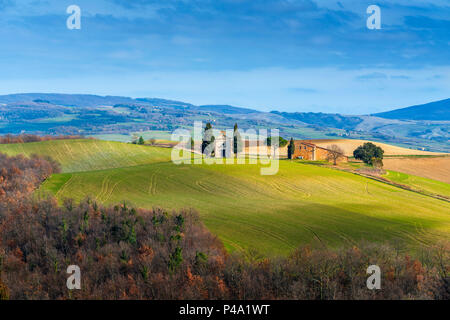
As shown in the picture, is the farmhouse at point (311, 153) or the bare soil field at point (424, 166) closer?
the bare soil field at point (424, 166)

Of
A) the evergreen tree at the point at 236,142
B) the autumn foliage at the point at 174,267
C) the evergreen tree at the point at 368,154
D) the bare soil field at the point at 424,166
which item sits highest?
the evergreen tree at the point at 236,142

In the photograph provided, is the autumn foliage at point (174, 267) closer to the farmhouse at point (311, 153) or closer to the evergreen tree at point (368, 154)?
the farmhouse at point (311, 153)

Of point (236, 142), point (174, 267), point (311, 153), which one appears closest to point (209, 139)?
point (236, 142)

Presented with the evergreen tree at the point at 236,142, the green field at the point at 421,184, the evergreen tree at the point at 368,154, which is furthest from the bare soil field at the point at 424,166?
the evergreen tree at the point at 236,142

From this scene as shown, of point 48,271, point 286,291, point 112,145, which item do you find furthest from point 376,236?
point 112,145

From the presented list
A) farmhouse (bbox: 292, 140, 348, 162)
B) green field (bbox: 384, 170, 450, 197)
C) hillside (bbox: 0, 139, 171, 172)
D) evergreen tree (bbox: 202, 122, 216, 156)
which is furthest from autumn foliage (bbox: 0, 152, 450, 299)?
farmhouse (bbox: 292, 140, 348, 162)

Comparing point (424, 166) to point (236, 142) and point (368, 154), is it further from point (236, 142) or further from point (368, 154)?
point (236, 142)
